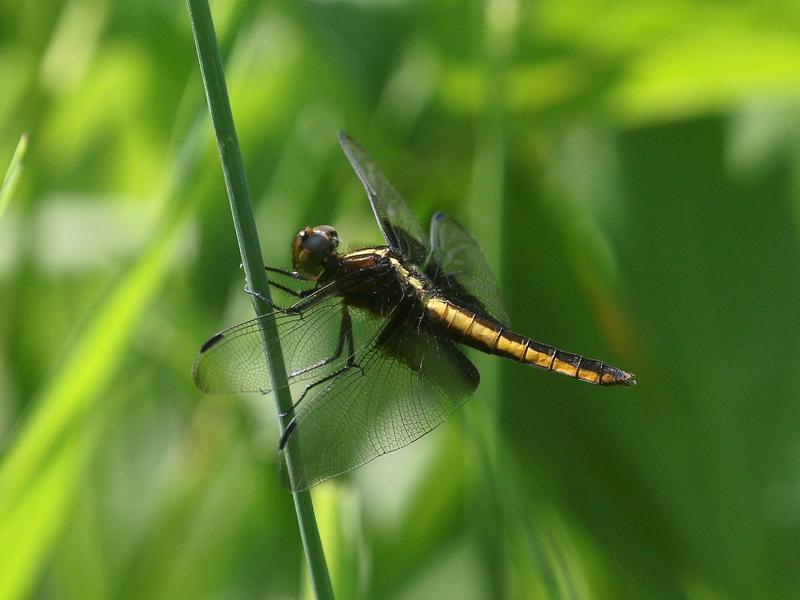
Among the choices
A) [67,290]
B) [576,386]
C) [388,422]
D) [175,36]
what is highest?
[175,36]

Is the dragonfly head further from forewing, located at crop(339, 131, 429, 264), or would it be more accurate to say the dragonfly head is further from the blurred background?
the blurred background

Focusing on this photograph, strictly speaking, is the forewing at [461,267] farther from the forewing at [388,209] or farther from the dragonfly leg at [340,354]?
the dragonfly leg at [340,354]

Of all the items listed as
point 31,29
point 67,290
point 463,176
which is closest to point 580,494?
point 463,176

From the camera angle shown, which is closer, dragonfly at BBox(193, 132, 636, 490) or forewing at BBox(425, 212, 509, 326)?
dragonfly at BBox(193, 132, 636, 490)

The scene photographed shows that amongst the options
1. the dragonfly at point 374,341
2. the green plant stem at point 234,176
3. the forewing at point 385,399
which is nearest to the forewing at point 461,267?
the dragonfly at point 374,341

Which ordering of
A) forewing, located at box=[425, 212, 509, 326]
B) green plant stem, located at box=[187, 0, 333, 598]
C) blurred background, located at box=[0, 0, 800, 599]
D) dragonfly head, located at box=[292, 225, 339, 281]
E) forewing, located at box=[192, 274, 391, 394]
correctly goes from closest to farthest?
1. green plant stem, located at box=[187, 0, 333, 598]
2. forewing, located at box=[192, 274, 391, 394]
3. dragonfly head, located at box=[292, 225, 339, 281]
4. forewing, located at box=[425, 212, 509, 326]
5. blurred background, located at box=[0, 0, 800, 599]

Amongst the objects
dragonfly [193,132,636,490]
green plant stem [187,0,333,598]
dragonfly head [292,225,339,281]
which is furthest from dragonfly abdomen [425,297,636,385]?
green plant stem [187,0,333,598]

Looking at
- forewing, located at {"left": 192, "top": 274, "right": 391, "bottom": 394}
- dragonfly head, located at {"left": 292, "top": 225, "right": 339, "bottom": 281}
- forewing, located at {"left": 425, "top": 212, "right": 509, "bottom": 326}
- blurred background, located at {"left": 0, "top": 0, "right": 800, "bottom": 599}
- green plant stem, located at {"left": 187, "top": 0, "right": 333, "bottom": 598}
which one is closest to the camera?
green plant stem, located at {"left": 187, "top": 0, "right": 333, "bottom": 598}

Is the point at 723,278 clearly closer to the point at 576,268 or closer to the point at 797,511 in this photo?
the point at 576,268
